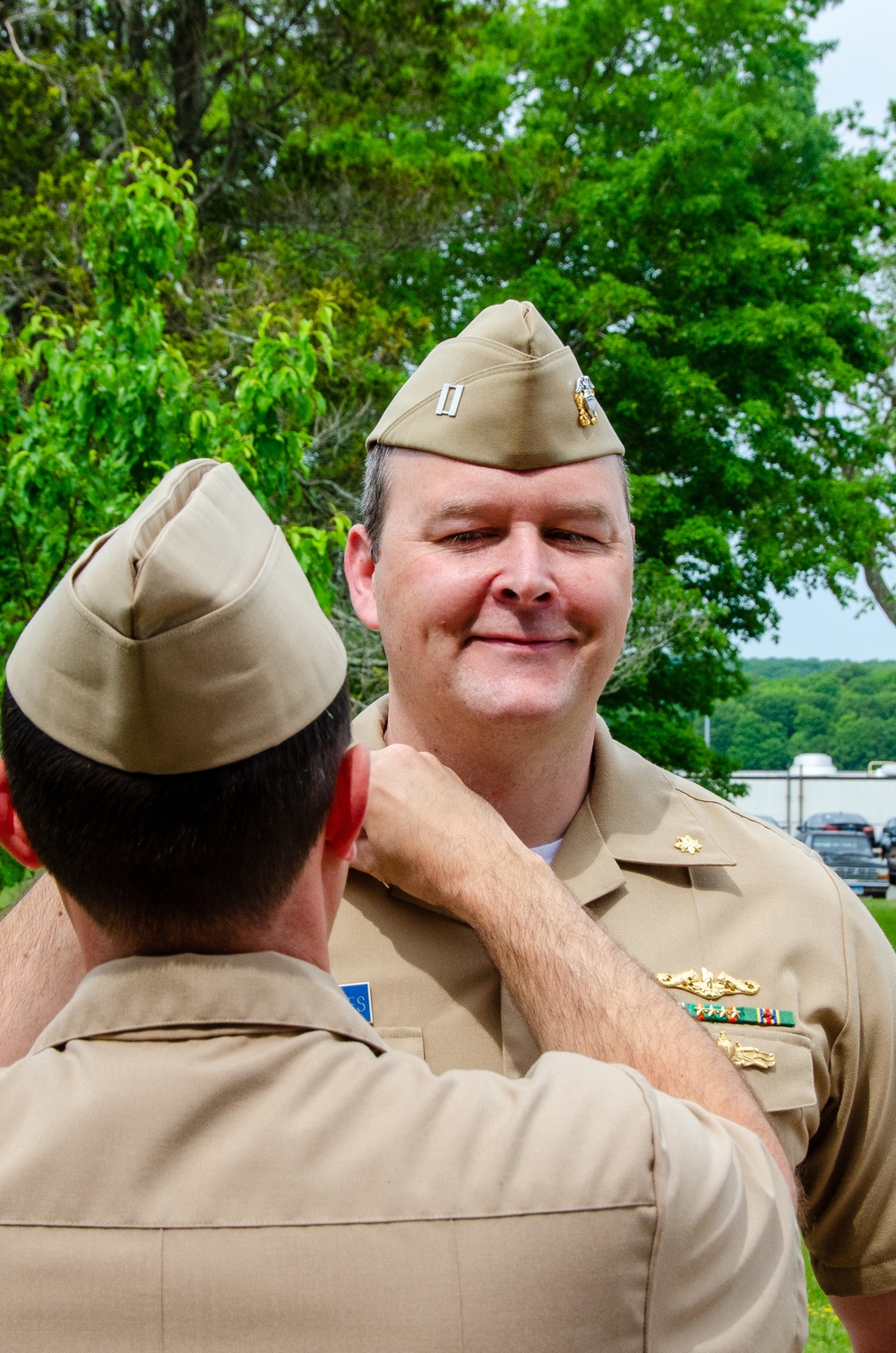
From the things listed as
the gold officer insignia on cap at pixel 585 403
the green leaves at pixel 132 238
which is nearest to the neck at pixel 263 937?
the gold officer insignia on cap at pixel 585 403

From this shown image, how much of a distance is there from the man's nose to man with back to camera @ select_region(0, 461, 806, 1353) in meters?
0.67

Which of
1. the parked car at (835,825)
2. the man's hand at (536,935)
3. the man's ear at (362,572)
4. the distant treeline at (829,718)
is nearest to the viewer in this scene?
the man's hand at (536,935)

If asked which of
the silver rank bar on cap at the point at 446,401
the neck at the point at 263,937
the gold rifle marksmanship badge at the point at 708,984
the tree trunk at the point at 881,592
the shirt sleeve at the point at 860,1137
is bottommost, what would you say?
the tree trunk at the point at 881,592

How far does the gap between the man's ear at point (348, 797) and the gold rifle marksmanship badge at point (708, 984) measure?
0.82 metres

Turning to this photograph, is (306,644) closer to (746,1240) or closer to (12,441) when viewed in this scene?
(746,1240)

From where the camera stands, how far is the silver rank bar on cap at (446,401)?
221cm

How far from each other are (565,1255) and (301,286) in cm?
1536

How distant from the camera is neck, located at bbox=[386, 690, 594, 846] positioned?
2.14 m

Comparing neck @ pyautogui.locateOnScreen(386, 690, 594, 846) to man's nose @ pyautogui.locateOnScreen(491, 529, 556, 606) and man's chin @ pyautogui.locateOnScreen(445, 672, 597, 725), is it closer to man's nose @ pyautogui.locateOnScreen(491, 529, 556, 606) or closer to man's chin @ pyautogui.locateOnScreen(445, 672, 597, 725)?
man's chin @ pyautogui.locateOnScreen(445, 672, 597, 725)

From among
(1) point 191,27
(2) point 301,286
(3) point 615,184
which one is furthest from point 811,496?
(1) point 191,27

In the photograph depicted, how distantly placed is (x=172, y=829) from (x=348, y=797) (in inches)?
8.4

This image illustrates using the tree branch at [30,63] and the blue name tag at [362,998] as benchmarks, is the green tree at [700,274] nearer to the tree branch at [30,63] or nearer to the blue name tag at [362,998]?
the tree branch at [30,63]

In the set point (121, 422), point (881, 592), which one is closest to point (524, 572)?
point (121, 422)

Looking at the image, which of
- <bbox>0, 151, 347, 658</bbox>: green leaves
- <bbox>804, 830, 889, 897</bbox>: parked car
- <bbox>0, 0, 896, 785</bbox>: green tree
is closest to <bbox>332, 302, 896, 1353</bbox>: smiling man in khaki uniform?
<bbox>0, 151, 347, 658</bbox>: green leaves
